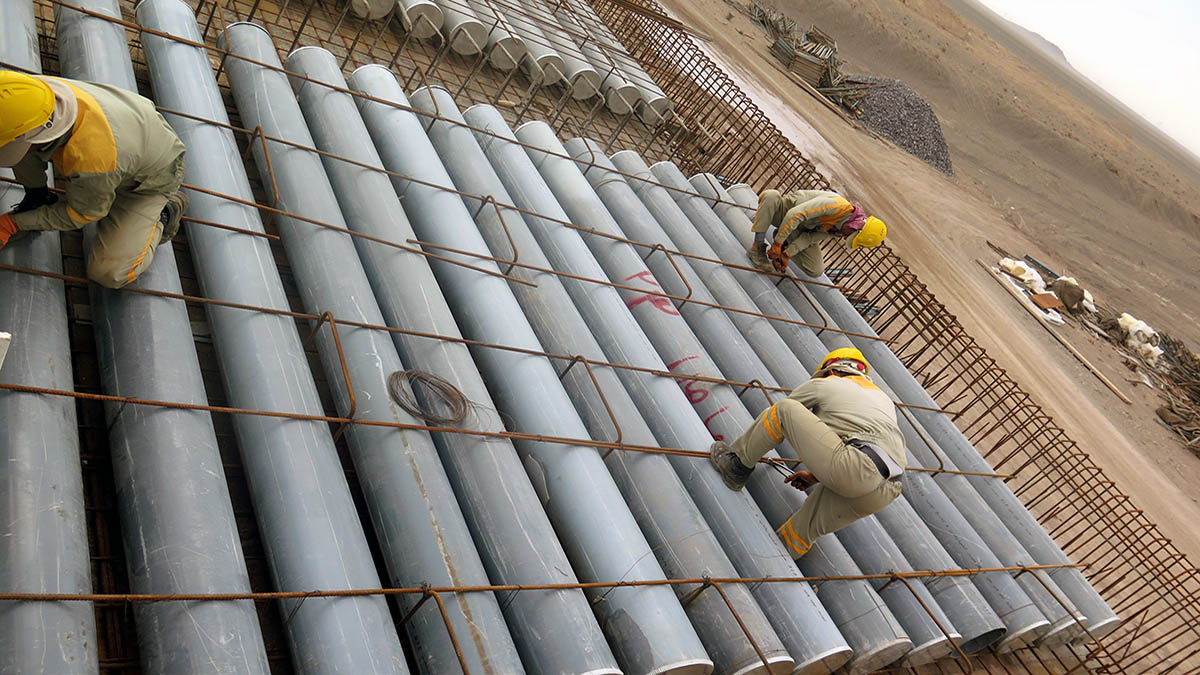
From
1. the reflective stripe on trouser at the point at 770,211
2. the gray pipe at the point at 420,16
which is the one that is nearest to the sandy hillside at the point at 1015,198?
the reflective stripe on trouser at the point at 770,211

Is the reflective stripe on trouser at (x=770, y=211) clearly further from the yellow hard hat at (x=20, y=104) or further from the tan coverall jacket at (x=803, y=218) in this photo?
the yellow hard hat at (x=20, y=104)

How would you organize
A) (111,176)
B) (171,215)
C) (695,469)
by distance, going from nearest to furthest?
(111,176)
(171,215)
(695,469)

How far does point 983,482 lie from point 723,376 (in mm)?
4394

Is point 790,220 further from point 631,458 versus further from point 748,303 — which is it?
point 631,458

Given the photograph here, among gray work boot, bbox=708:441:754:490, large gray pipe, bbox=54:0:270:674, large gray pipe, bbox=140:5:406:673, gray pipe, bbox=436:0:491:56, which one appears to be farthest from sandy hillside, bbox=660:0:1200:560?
large gray pipe, bbox=54:0:270:674

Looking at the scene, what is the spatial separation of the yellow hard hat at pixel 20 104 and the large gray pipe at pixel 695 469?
6.21 metres

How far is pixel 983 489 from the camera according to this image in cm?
1137

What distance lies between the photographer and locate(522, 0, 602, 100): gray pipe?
16.0m

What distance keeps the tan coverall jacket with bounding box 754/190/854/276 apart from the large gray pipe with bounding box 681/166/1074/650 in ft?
3.28

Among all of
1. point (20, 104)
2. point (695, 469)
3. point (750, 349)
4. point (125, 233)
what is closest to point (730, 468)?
point (695, 469)

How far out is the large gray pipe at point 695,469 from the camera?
7641 millimetres

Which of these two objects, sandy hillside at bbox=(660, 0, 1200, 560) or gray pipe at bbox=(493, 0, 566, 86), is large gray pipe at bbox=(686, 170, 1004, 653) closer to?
gray pipe at bbox=(493, 0, 566, 86)

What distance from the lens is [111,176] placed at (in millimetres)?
5465

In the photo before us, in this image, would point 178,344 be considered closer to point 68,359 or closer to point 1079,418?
point 68,359
